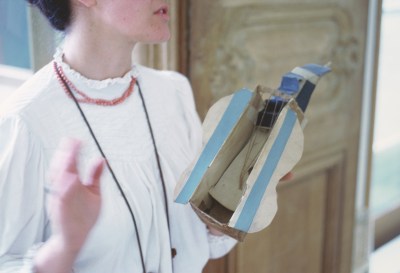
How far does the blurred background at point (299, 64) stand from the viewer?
1.30 metres

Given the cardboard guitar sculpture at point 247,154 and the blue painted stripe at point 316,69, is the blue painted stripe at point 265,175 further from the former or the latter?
the blue painted stripe at point 316,69

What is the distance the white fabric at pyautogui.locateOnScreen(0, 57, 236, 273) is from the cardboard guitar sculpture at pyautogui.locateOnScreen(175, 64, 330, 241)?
0.39 feet

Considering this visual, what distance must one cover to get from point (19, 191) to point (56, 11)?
1.01 feet

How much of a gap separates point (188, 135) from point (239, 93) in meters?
0.23

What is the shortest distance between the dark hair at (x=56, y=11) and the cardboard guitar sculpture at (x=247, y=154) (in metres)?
0.30

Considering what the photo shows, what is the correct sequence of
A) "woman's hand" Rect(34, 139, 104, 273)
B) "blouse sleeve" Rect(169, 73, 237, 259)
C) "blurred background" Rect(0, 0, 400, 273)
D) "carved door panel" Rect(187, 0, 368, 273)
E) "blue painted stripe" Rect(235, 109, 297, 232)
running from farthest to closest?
"carved door panel" Rect(187, 0, 368, 273) < "blurred background" Rect(0, 0, 400, 273) < "blouse sleeve" Rect(169, 73, 237, 259) < "blue painted stripe" Rect(235, 109, 297, 232) < "woman's hand" Rect(34, 139, 104, 273)

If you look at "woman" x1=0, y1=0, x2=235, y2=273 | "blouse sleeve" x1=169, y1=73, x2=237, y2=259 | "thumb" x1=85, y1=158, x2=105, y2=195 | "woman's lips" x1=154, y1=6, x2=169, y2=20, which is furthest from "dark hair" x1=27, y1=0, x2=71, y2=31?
"thumb" x1=85, y1=158, x2=105, y2=195

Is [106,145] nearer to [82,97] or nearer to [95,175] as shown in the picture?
[82,97]

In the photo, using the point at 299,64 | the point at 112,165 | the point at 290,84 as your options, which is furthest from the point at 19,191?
the point at 299,64

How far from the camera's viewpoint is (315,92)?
171 cm

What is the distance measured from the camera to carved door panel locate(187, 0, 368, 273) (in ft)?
4.60

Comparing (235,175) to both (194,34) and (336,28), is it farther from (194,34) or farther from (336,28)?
(336,28)

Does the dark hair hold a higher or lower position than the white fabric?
higher

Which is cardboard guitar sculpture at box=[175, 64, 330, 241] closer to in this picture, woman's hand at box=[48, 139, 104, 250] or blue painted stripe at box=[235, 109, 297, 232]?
blue painted stripe at box=[235, 109, 297, 232]
